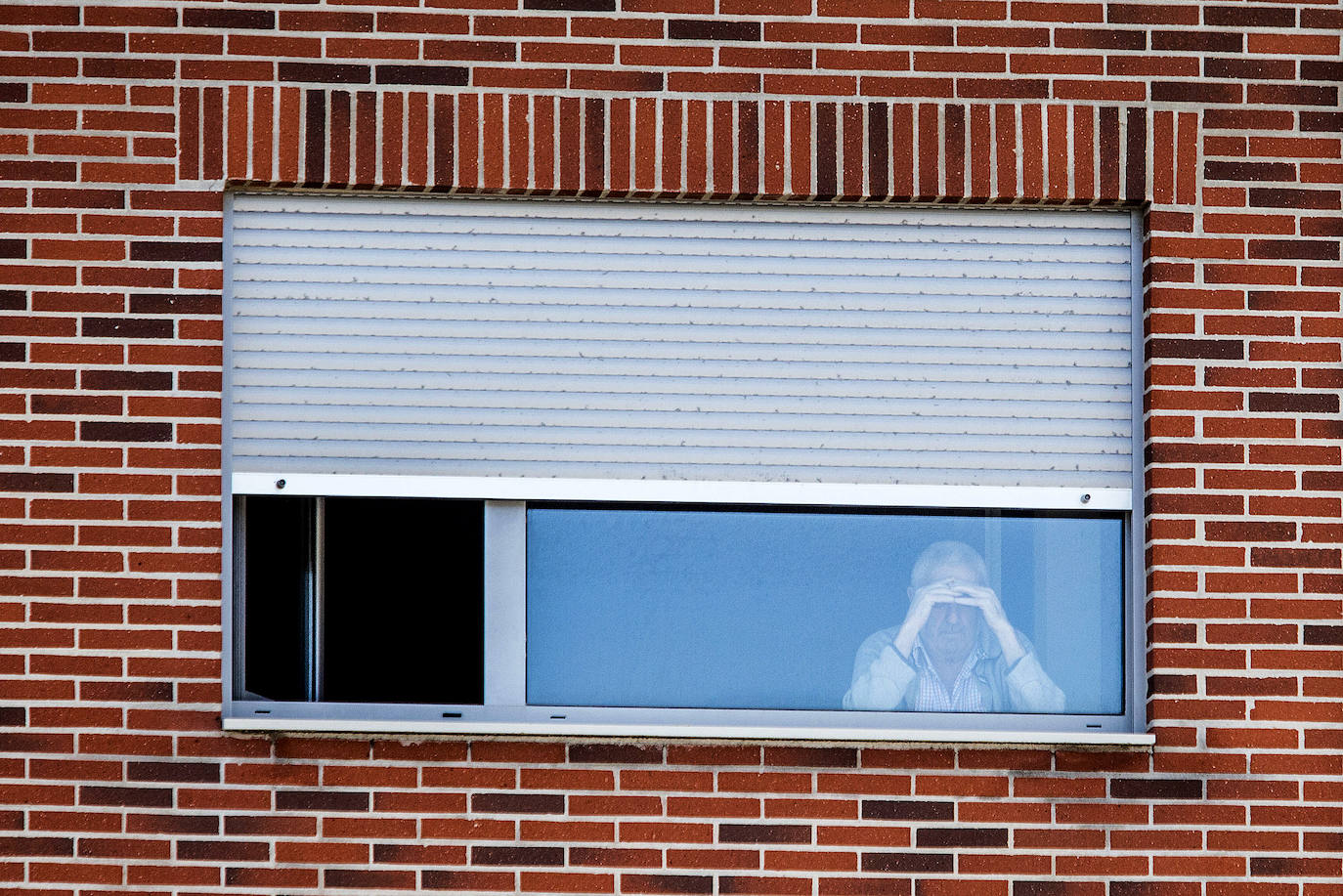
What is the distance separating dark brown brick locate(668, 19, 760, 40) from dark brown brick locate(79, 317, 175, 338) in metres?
1.61

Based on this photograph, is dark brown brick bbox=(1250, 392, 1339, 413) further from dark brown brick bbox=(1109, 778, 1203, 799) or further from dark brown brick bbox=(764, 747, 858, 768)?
dark brown brick bbox=(764, 747, 858, 768)

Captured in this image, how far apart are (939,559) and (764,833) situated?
907 mm

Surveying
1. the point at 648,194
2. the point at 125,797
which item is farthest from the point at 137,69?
the point at 125,797

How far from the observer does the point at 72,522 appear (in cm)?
367

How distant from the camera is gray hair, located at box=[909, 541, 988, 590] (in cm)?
384

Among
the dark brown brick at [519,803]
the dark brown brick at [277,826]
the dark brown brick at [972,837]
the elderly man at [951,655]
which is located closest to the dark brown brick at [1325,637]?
the elderly man at [951,655]

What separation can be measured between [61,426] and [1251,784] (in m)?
3.39

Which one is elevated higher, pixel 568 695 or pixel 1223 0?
pixel 1223 0

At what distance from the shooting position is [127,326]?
3.70m

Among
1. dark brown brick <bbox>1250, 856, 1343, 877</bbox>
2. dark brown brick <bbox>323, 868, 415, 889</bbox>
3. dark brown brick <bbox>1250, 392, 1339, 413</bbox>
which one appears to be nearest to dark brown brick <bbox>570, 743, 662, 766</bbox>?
dark brown brick <bbox>323, 868, 415, 889</bbox>

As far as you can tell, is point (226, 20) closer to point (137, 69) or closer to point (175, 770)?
point (137, 69)

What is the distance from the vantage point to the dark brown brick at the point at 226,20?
3723mm

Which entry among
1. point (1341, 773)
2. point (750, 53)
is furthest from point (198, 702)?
point (1341, 773)

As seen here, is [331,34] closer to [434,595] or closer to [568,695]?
[434,595]
